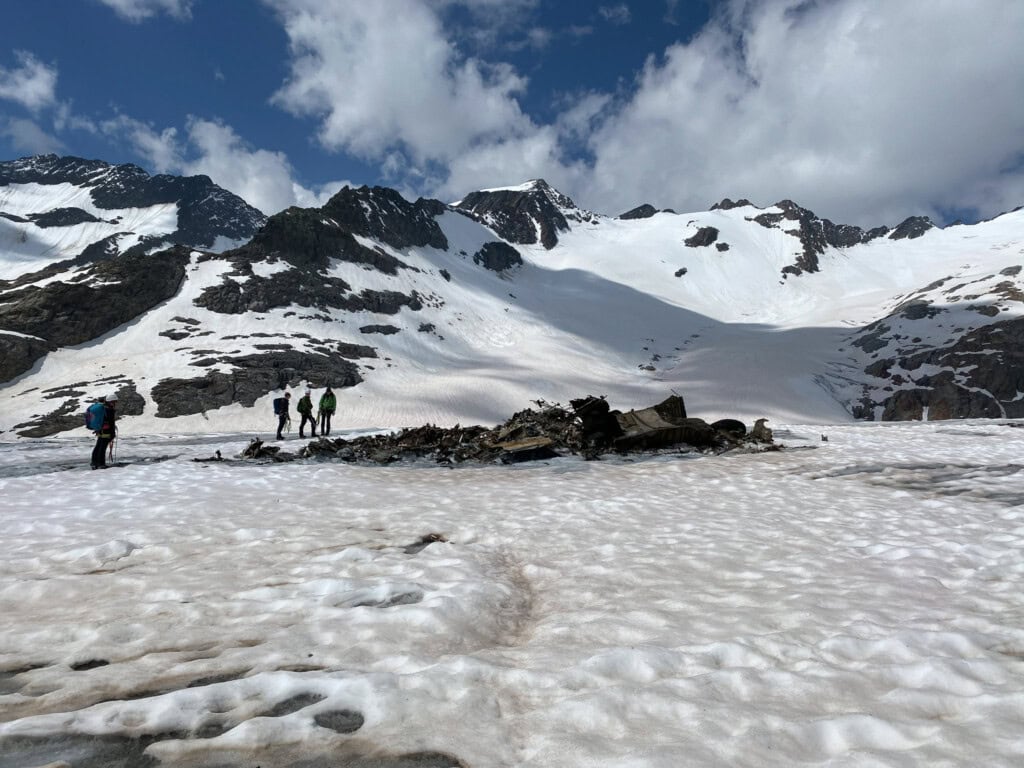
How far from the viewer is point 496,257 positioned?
142 meters

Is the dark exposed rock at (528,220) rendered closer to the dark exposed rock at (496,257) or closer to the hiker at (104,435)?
the dark exposed rock at (496,257)

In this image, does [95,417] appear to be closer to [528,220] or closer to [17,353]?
[17,353]

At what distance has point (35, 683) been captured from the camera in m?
3.36

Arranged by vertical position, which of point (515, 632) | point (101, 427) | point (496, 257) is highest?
point (496, 257)

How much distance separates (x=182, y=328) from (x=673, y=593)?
263 ft

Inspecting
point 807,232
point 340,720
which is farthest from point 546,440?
point 807,232

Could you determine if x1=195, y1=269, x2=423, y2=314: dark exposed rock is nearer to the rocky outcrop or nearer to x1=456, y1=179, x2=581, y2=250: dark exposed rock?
x1=456, y1=179, x2=581, y2=250: dark exposed rock

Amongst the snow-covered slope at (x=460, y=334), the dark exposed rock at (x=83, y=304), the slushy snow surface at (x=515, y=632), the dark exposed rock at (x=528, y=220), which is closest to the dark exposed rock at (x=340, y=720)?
the slushy snow surface at (x=515, y=632)

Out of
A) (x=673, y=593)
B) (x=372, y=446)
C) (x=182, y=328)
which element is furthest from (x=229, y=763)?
(x=182, y=328)

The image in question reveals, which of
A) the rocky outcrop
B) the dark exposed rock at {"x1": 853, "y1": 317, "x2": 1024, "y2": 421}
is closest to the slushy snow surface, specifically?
the dark exposed rock at {"x1": 853, "y1": 317, "x2": 1024, "y2": 421}

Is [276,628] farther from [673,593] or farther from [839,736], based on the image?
[839,736]

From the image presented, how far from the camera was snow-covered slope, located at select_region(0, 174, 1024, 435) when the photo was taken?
60156 mm

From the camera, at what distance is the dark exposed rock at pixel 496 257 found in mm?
139375

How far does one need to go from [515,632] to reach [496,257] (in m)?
142
